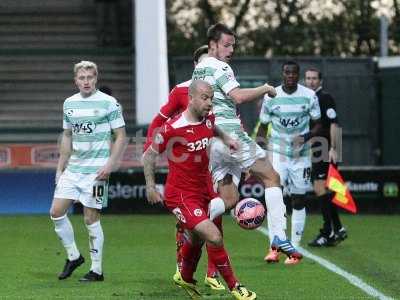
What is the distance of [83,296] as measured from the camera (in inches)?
428

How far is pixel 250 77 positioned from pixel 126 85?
267cm

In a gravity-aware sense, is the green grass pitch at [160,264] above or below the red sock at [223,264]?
below

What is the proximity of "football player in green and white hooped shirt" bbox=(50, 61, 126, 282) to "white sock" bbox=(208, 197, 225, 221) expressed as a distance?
4.06 feet

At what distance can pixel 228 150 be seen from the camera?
11883 millimetres

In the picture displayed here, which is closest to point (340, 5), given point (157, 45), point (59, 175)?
point (157, 45)

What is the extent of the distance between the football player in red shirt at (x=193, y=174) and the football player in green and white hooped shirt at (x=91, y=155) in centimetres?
145

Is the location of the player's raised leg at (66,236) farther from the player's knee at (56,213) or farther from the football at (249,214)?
the football at (249,214)

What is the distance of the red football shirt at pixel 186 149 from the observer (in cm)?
1045

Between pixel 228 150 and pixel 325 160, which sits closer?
pixel 228 150

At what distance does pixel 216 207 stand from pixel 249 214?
1.01 ft

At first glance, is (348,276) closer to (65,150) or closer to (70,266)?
(70,266)

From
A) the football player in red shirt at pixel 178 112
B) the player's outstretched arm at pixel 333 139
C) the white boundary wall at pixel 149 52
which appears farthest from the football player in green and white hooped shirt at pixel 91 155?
the white boundary wall at pixel 149 52

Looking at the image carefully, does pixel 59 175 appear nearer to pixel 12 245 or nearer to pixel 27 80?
pixel 12 245

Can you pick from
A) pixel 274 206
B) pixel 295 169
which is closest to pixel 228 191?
pixel 274 206
